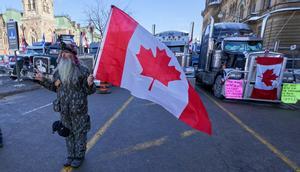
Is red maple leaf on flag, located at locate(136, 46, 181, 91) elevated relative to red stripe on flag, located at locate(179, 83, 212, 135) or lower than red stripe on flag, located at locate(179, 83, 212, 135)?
elevated

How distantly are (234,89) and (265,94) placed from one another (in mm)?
1052

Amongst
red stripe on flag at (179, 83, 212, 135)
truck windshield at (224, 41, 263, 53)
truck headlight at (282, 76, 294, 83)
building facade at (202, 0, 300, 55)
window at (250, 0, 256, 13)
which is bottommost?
red stripe on flag at (179, 83, 212, 135)

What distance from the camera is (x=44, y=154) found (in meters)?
3.25

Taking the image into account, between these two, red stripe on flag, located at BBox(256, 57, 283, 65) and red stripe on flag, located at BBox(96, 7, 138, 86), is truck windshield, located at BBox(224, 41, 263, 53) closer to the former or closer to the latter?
red stripe on flag, located at BBox(256, 57, 283, 65)

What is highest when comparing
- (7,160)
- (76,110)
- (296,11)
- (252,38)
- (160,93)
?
(296,11)

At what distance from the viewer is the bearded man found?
2518mm

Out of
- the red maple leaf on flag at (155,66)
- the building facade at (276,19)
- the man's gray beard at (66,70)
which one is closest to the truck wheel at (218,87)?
the red maple leaf on flag at (155,66)

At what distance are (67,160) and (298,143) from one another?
4.28 meters

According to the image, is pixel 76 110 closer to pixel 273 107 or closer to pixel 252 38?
pixel 273 107

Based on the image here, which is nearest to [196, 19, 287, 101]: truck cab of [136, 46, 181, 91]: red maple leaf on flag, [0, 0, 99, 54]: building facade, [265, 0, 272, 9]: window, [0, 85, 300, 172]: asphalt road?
[0, 85, 300, 172]: asphalt road

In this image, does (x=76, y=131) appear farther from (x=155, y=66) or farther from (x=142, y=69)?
(x=155, y=66)

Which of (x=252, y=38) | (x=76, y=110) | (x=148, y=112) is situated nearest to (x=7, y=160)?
(x=76, y=110)

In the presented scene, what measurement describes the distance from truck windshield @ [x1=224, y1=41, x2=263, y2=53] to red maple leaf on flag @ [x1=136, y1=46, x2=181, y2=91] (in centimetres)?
714

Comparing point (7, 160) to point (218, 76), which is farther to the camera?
point (218, 76)
